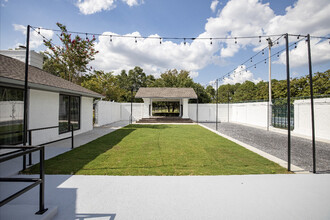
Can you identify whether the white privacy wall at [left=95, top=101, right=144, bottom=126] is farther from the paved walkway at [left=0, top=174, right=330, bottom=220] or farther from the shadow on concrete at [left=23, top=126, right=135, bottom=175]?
the paved walkway at [left=0, top=174, right=330, bottom=220]

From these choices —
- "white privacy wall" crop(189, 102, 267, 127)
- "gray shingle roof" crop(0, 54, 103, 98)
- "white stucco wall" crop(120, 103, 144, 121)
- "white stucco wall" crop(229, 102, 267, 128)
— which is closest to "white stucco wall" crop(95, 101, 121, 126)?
"white stucco wall" crop(120, 103, 144, 121)

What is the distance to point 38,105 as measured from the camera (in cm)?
658

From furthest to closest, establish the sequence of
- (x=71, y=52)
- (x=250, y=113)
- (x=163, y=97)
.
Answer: (x=71, y=52)
(x=163, y=97)
(x=250, y=113)

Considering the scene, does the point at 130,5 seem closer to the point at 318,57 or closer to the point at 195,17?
the point at 195,17

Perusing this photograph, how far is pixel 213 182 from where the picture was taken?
3410 millimetres

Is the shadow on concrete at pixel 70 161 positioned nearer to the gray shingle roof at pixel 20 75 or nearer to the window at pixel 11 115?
the window at pixel 11 115

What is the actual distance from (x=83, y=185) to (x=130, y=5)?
28.9 ft

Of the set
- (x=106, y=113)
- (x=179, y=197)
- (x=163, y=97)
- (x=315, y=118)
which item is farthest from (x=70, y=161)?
(x=163, y=97)

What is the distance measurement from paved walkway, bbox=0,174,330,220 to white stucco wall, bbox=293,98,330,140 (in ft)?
22.3

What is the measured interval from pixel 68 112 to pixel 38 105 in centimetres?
200

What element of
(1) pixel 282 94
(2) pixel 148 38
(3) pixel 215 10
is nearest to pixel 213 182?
(2) pixel 148 38

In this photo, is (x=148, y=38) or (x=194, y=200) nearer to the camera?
(x=194, y=200)

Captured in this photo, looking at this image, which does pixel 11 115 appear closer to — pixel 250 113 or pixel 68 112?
pixel 68 112

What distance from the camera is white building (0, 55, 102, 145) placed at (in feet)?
16.7
